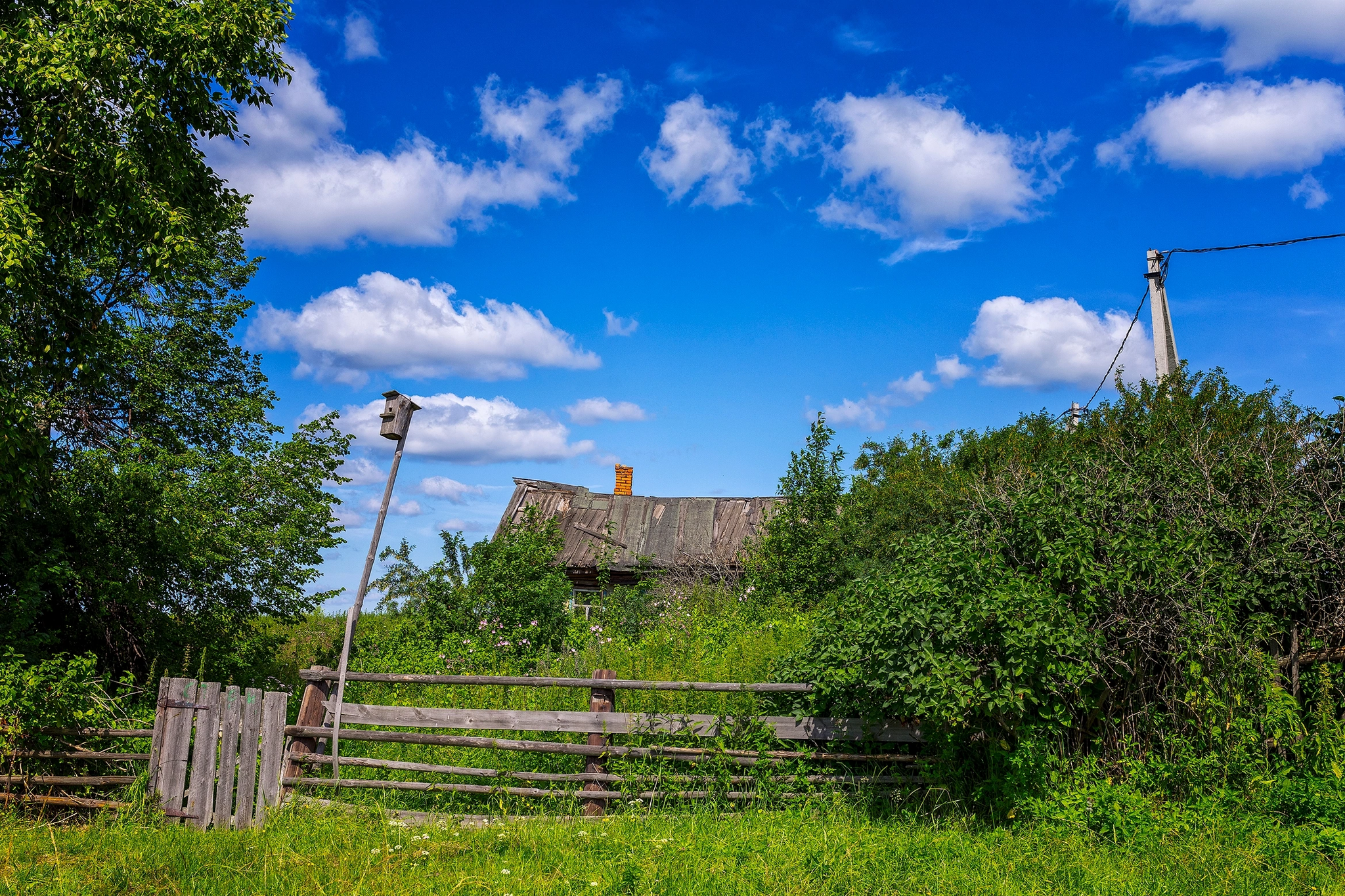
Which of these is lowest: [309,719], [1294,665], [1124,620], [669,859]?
[669,859]

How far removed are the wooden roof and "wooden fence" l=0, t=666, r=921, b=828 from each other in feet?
41.4

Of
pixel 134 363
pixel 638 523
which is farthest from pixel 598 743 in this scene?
pixel 638 523

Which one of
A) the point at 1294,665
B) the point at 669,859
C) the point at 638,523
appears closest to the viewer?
the point at 669,859

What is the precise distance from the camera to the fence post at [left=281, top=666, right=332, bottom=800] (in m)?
7.40

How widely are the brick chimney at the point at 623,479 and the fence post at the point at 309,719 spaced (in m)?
17.4

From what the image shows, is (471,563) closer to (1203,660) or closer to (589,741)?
(589,741)

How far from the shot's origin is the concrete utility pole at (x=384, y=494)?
7.50m

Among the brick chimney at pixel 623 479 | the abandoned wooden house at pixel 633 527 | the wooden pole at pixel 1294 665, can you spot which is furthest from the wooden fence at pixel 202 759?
the brick chimney at pixel 623 479

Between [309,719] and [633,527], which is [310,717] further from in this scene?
[633,527]

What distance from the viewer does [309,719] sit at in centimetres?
754

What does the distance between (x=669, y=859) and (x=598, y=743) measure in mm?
1848

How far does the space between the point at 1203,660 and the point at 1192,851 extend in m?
1.52

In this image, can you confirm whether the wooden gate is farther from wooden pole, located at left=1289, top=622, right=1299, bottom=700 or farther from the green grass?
wooden pole, located at left=1289, top=622, right=1299, bottom=700

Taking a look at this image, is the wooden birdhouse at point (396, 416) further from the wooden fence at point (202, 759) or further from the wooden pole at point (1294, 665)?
the wooden pole at point (1294, 665)
